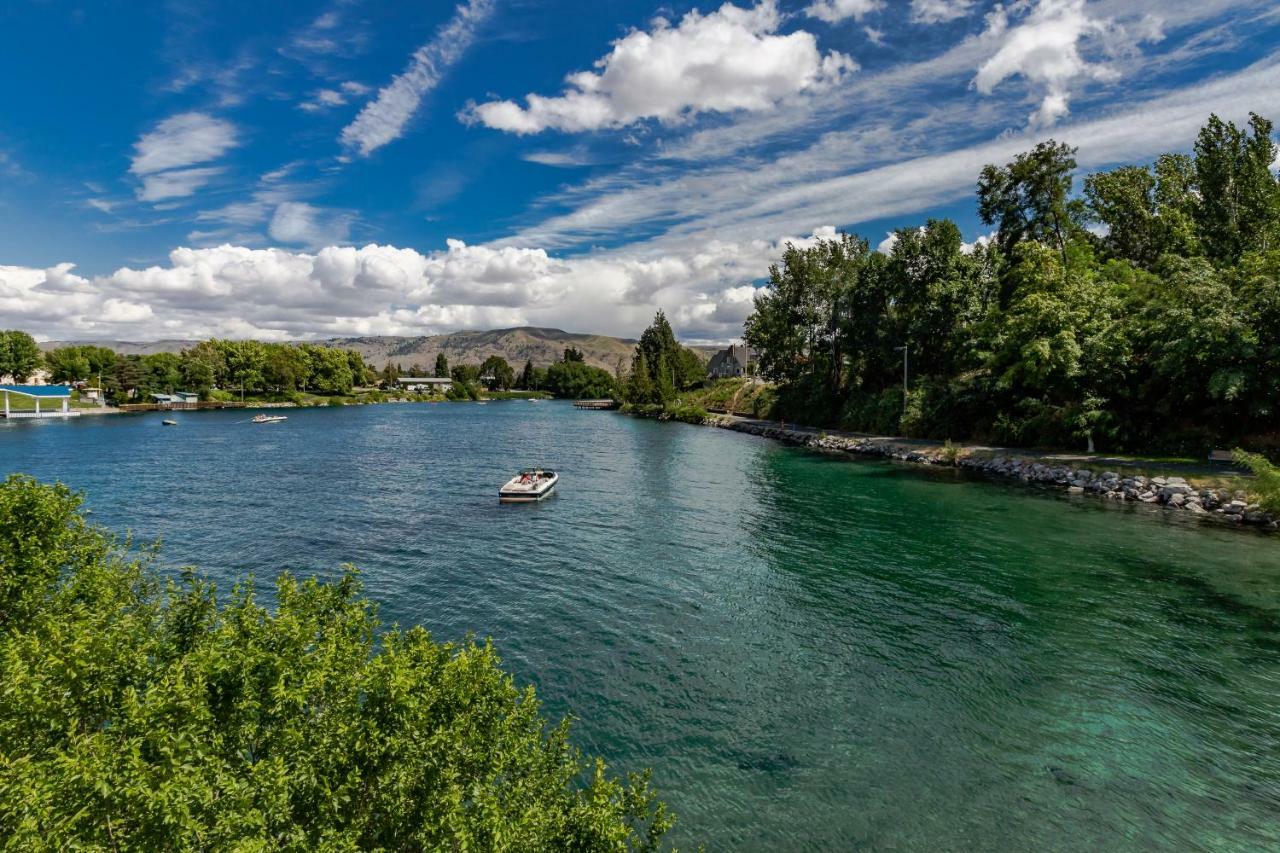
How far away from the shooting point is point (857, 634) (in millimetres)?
21344

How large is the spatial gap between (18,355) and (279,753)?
7738 inches

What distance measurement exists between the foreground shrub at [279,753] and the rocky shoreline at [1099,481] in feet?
144

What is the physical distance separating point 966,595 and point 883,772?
521 inches

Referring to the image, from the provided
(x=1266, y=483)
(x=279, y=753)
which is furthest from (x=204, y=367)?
(x=1266, y=483)

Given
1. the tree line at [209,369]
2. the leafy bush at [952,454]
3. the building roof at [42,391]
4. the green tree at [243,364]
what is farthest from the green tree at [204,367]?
the leafy bush at [952,454]

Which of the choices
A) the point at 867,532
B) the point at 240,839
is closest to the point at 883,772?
the point at 240,839

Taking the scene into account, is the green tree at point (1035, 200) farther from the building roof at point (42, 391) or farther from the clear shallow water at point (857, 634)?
the building roof at point (42, 391)

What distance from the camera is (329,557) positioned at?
3047cm

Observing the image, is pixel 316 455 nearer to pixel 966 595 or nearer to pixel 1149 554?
pixel 966 595

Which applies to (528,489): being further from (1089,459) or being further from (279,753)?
(1089,459)

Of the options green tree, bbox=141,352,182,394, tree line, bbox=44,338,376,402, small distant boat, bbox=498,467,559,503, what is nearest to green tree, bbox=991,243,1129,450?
small distant boat, bbox=498,467,559,503

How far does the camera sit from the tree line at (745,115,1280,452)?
139ft

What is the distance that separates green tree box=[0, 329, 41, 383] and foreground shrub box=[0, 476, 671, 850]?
188926 millimetres

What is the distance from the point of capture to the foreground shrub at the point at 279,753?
253 inches
